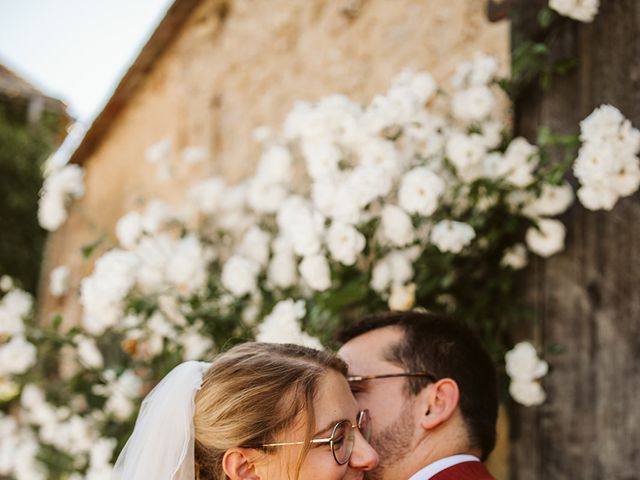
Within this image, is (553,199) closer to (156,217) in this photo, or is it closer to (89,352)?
(156,217)

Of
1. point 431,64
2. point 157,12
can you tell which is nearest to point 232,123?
point 157,12

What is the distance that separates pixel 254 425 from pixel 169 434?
0.78ft

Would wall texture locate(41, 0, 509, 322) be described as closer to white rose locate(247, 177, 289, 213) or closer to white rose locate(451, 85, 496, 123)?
white rose locate(451, 85, 496, 123)

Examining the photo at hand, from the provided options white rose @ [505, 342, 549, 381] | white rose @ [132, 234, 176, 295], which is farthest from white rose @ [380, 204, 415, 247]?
white rose @ [132, 234, 176, 295]

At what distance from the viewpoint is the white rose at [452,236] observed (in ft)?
7.86

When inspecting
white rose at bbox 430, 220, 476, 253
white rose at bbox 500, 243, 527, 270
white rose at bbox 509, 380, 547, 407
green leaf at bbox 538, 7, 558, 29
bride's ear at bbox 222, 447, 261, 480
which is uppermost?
green leaf at bbox 538, 7, 558, 29

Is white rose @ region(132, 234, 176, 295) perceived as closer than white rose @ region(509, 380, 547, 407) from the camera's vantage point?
No

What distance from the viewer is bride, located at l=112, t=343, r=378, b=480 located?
1.80 meters

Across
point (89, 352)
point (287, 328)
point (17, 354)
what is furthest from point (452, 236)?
point (17, 354)

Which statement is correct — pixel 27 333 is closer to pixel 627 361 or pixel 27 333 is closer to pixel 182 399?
pixel 182 399

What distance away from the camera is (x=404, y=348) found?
224 cm

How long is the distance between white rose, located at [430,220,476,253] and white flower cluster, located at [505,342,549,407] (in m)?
0.39

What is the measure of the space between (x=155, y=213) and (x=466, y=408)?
74.8 inches

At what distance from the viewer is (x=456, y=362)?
7.37 feet
